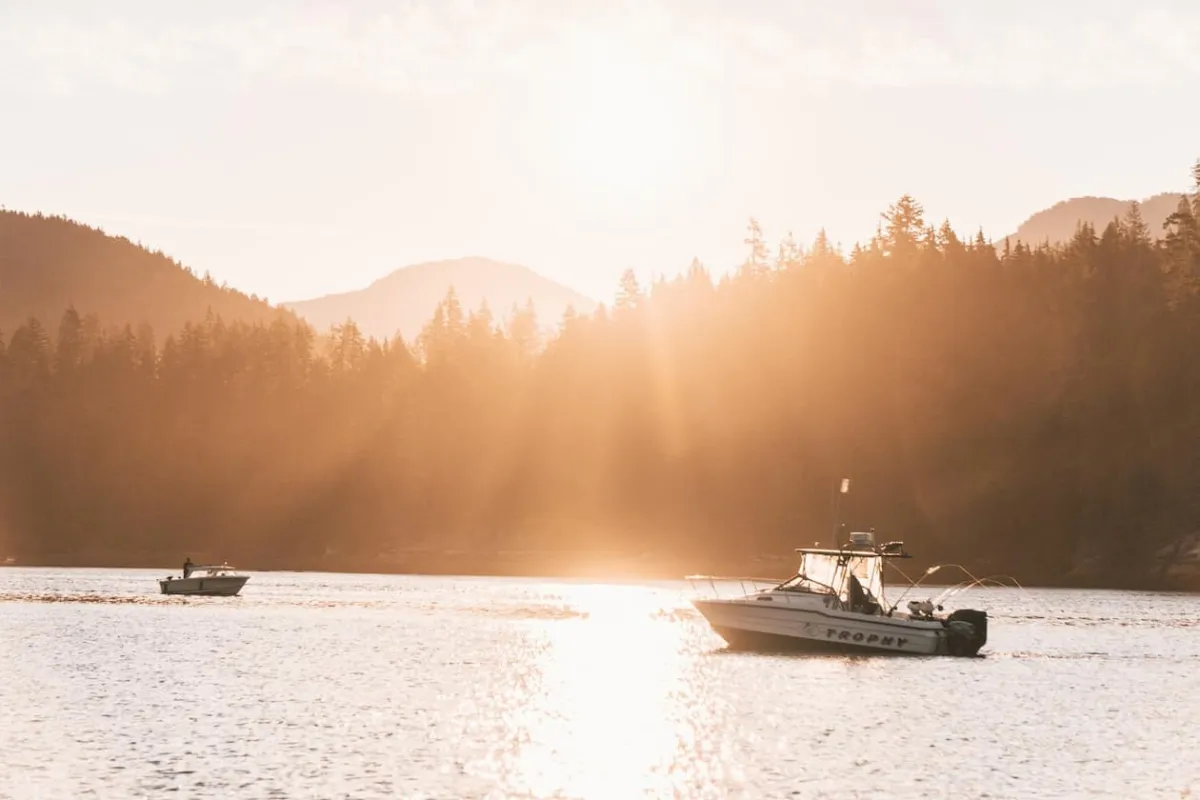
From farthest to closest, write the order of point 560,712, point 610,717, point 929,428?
point 929,428
point 560,712
point 610,717

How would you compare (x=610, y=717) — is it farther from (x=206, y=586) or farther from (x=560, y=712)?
(x=206, y=586)

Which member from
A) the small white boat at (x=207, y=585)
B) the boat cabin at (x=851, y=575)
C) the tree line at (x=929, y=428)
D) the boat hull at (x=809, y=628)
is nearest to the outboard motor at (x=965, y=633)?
the boat hull at (x=809, y=628)

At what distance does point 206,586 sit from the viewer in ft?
401

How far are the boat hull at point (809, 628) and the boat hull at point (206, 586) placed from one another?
2685 inches

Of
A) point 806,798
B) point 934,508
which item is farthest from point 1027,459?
point 806,798

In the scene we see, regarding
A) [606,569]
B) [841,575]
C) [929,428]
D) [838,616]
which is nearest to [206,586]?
[606,569]

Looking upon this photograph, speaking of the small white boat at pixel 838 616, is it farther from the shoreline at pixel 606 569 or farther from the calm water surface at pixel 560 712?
the shoreline at pixel 606 569

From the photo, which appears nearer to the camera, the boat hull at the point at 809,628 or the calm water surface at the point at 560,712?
the calm water surface at the point at 560,712

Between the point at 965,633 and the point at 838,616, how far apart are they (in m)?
8.87

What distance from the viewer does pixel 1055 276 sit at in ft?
594

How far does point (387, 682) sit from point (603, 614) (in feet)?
155

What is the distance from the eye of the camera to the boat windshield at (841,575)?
66.8 m

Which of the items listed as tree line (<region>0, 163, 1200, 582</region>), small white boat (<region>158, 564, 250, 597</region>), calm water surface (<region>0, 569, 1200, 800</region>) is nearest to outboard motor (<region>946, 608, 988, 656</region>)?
calm water surface (<region>0, 569, 1200, 800</region>)

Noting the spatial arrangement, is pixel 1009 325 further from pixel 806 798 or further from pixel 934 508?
pixel 806 798
